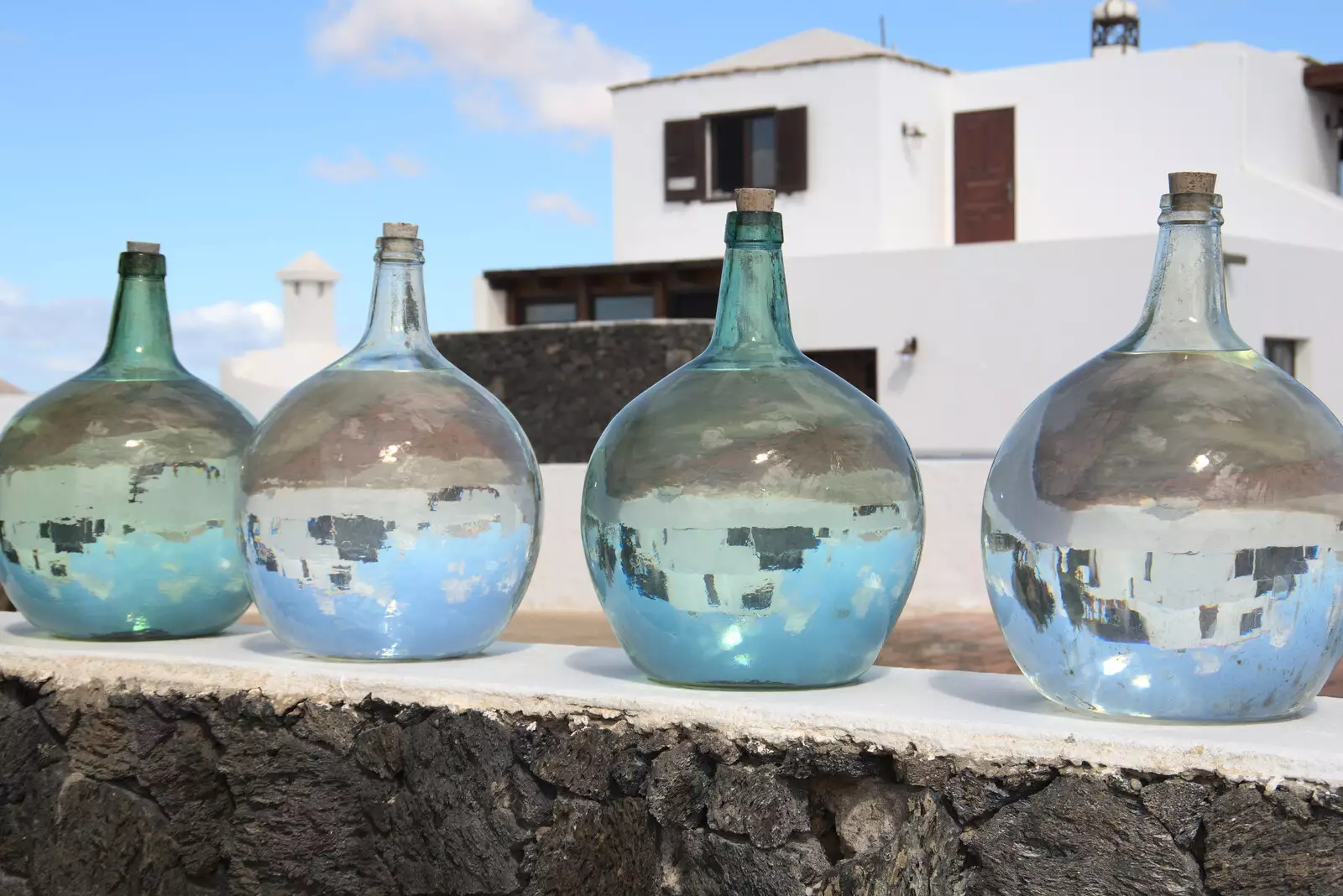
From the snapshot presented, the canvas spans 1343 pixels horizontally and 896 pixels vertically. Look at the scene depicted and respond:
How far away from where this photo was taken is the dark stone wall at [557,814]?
1950 mm

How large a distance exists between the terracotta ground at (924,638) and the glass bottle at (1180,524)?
523cm

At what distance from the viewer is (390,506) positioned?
2.41 metres

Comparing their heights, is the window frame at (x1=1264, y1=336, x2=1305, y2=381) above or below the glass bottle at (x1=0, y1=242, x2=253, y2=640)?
below

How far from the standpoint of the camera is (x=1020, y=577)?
2051 mm

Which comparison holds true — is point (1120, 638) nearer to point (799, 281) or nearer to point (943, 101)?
point (799, 281)

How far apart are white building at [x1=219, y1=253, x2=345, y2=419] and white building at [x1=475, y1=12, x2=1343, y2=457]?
6532mm

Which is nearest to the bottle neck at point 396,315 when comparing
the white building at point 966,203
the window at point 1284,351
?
the white building at point 966,203

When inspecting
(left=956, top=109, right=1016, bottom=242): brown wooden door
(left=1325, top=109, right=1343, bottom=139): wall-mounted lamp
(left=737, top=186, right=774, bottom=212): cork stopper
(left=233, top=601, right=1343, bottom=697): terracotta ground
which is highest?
(left=1325, top=109, right=1343, bottom=139): wall-mounted lamp

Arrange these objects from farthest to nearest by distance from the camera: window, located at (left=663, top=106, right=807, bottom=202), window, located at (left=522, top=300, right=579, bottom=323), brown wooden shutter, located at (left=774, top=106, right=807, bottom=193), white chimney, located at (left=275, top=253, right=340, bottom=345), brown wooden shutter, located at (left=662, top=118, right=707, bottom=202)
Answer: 1. white chimney, located at (left=275, top=253, right=340, bottom=345)
2. brown wooden shutter, located at (left=662, top=118, right=707, bottom=202)
3. window, located at (left=663, top=106, right=807, bottom=202)
4. window, located at (left=522, top=300, right=579, bottom=323)
5. brown wooden shutter, located at (left=774, top=106, right=807, bottom=193)

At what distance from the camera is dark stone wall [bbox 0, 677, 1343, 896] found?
1950mm

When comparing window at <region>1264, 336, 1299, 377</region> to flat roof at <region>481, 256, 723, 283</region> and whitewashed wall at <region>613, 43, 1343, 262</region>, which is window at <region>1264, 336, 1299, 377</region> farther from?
flat roof at <region>481, 256, 723, 283</region>

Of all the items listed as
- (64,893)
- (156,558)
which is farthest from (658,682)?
(64,893)

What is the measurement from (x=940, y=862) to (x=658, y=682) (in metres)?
0.51

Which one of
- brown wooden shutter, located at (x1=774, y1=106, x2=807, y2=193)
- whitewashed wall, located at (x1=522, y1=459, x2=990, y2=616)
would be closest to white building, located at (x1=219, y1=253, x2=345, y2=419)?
brown wooden shutter, located at (x1=774, y1=106, x2=807, y2=193)
